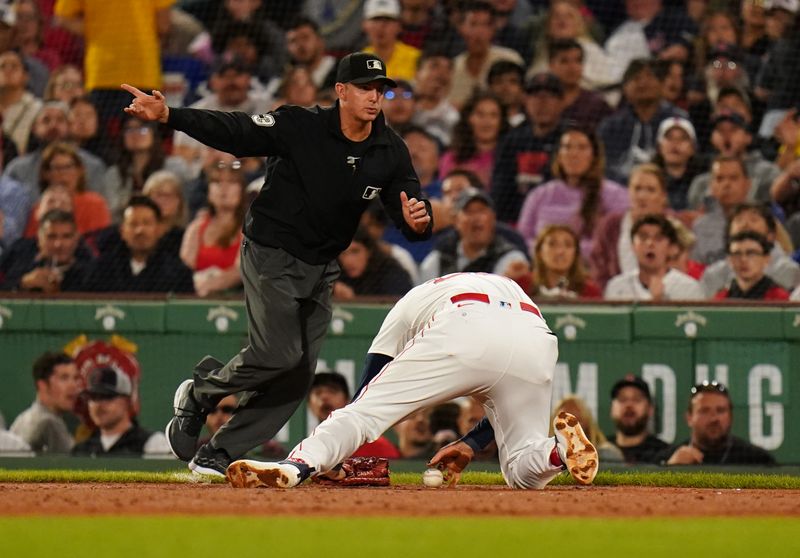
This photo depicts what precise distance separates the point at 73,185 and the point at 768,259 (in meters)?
5.88

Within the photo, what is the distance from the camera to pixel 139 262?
11352 mm

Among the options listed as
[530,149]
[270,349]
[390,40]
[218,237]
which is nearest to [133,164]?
[218,237]

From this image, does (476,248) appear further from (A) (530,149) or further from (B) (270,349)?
(B) (270,349)

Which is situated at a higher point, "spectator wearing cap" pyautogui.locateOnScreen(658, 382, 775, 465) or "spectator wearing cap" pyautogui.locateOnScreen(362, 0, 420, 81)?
"spectator wearing cap" pyautogui.locateOnScreen(362, 0, 420, 81)

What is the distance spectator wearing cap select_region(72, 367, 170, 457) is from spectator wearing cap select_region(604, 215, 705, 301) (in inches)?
141

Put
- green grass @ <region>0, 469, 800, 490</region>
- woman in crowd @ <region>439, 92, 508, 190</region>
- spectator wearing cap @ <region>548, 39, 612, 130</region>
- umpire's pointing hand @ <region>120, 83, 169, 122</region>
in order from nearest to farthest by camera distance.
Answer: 1. umpire's pointing hand @ <region>120, 83, 169, 122</region>
2. green grass @ <region>0, 469, 800, 490</region>
3. woman in crowd @ <region>439, 92, 508, 190</region>
4. spectator wearing cap @ <region>548, 39, 612, 130</region>

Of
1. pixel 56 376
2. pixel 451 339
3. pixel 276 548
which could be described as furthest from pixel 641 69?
pixel 276 548

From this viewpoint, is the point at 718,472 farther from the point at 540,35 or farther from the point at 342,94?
the point at 540,35

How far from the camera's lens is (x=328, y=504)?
5.85 m

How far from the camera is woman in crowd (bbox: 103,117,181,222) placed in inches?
490

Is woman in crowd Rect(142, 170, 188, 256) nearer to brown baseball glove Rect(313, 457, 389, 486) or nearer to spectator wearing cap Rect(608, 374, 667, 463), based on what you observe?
spectator wearing cap Rect(608, 374, 667, 463)

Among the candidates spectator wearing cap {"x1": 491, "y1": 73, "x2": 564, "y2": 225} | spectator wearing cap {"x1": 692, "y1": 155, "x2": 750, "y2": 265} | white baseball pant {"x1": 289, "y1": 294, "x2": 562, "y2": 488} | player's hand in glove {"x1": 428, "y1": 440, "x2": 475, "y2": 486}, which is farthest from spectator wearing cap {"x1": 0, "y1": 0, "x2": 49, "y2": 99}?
white baseball pant {"x1": 289, "y1": 294, "x2": 562, "y2": 488}

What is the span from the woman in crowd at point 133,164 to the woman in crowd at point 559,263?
378 cm

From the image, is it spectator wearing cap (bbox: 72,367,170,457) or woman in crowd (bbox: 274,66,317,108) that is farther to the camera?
woman in crowd (bbox: 274,66,317,108)
